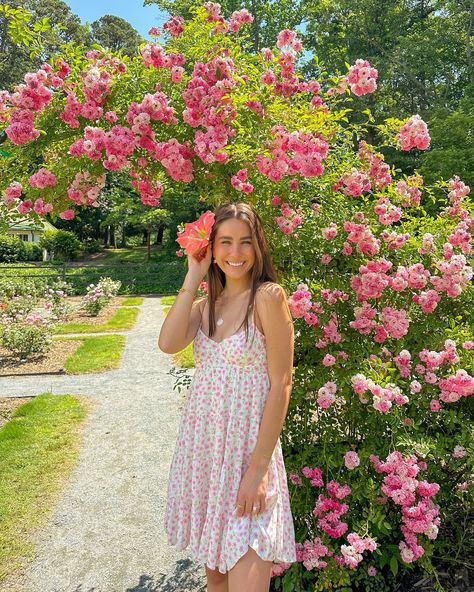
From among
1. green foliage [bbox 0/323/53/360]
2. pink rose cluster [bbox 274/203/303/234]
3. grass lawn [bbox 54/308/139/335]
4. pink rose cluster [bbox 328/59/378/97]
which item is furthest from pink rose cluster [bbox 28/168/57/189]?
grass lawn [bbox 54/308/139/335]

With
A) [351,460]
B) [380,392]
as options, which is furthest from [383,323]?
[351,460]

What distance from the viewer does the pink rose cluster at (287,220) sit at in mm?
2348

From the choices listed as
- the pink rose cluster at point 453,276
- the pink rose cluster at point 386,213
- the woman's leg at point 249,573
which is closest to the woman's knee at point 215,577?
the woman's leg at point 249,573

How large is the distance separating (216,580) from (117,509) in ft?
5.29

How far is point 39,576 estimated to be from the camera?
2527 mm

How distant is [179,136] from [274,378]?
1.32 meters

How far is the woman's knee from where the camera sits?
178 cm

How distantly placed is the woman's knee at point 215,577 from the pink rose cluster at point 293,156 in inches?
64.5

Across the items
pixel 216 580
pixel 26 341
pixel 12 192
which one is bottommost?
pixel 26 341

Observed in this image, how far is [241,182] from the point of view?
2.30 m

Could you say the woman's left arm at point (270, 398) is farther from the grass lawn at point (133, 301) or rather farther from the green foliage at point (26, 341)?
the grass lawn at point (133, 301)

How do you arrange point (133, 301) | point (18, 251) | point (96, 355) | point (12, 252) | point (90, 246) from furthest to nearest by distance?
point (90, 246) < point (18, 251) < point (12, 252) < point (133, 301) < point (96, 355)

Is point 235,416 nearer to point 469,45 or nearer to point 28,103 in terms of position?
point 28,103

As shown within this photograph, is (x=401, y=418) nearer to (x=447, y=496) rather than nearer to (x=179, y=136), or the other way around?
(x=447, y=496)
